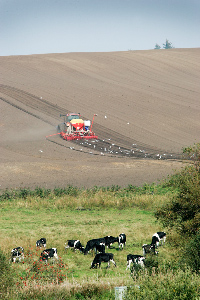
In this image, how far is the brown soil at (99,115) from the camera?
39.2 m

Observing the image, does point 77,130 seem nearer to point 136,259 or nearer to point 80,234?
point 80,234

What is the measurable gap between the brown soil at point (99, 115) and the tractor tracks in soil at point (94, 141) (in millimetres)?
105

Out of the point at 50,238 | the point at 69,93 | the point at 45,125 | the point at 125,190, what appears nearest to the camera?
the point at 50,238

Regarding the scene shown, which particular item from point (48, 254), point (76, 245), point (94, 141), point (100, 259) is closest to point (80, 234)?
point (76, 245)

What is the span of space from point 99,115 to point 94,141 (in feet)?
34.2

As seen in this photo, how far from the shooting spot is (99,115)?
58.4 meters

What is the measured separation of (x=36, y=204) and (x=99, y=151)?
1659 centimetres

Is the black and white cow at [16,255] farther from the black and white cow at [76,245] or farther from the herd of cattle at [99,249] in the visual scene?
the black and white cow at [76,245]

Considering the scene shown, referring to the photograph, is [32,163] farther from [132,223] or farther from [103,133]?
[132,223]

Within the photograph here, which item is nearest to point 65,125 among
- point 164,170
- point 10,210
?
point 164,170

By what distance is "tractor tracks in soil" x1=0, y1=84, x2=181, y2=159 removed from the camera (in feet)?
149

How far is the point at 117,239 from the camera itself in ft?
67.3

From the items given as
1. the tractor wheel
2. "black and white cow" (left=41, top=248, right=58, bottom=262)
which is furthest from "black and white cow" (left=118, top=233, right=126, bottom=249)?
the tractor wheel

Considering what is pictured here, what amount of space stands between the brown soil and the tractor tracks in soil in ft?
0.34
